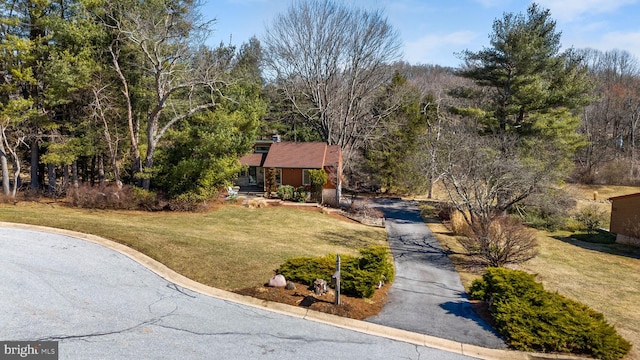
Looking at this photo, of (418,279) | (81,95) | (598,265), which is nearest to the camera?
(418,279)

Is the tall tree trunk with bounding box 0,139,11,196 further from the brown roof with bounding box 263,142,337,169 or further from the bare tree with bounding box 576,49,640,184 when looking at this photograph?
the bare tree with bounding box 576,49,640,184

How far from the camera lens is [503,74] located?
82.8 ft

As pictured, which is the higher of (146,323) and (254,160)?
(254,160)

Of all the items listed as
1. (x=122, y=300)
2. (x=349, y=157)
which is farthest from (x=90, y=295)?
(x=349, y=157)

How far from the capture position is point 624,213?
22422 mm

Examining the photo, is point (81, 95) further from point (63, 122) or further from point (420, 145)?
point (420, 145)

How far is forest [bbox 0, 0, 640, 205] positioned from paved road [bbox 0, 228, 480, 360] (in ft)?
35.6

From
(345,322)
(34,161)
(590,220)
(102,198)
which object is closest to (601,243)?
(590,220)

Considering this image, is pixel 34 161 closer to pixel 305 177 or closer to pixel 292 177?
pixel 292 177

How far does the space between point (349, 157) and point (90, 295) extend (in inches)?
1077

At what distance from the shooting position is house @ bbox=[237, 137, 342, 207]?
2808 centimetres

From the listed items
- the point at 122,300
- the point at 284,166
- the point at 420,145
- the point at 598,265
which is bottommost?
the point at 598,265

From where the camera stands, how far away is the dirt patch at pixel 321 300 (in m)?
8.66

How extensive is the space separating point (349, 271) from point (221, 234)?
298 inches
